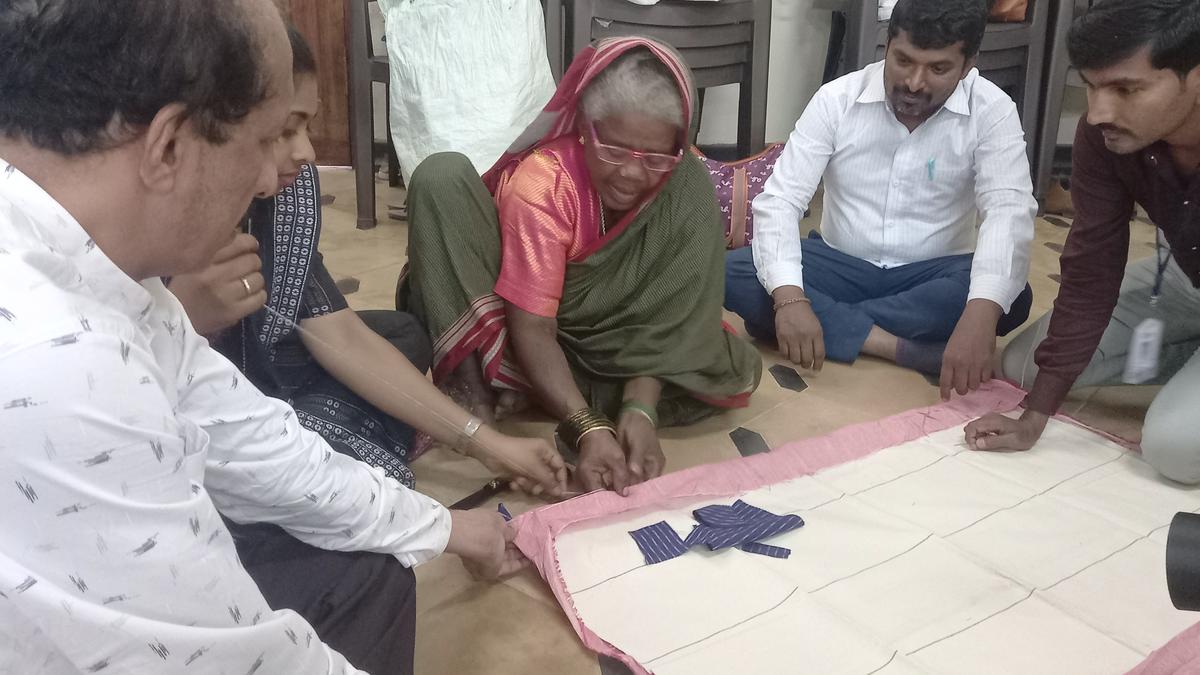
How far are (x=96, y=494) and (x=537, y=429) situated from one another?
1385 mm

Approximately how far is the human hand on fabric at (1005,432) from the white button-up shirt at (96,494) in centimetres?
141

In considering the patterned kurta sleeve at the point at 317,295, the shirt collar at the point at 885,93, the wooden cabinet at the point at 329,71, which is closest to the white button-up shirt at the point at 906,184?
the shirt collar at the point at 885,93

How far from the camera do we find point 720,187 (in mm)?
2854

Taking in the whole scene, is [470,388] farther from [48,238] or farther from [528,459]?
[48,238]

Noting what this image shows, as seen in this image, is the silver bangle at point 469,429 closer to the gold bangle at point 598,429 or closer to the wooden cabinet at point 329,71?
the gold bangle at point 598,429

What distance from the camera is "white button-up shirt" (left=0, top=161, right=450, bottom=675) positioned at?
538mm

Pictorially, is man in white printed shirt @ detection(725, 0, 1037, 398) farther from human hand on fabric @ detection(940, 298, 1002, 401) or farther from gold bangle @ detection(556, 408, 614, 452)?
gold bangle @ detection(556, 408, 614, 452)

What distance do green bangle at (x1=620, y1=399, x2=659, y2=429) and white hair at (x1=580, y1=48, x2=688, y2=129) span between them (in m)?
0.50

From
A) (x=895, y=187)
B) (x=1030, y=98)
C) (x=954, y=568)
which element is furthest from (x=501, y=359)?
(x=1030, y=98)

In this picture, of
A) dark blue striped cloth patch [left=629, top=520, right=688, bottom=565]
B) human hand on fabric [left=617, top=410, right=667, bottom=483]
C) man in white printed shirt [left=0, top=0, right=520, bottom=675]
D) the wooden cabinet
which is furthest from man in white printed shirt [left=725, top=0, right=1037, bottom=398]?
the wooden cabinet

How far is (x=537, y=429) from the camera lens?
1924mm

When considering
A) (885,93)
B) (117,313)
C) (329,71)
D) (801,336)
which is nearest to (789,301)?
(801,336)

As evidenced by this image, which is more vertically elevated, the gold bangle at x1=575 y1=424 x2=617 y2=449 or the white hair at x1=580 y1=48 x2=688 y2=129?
the white hair at x1=580 y1=48 x2=688 y2=129

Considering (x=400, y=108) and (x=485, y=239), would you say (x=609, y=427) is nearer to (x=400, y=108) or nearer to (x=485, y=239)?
(x=485, y=239)
